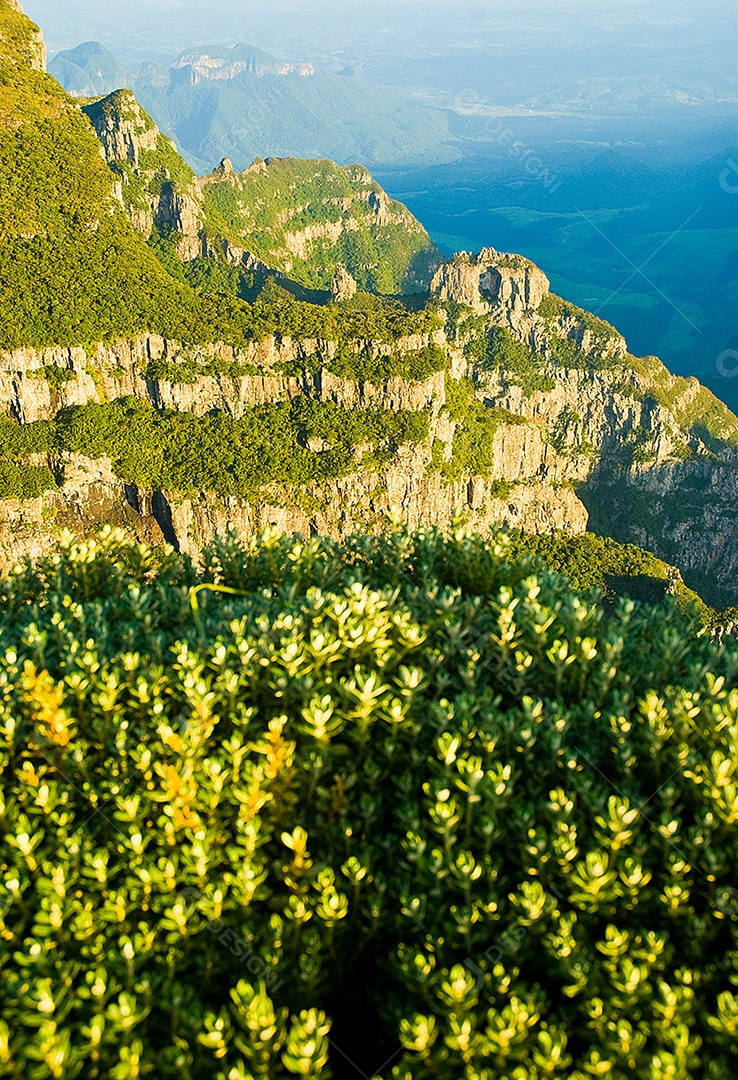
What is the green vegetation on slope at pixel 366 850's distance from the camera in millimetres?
4633

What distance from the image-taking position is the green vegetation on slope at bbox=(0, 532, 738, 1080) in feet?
15.2

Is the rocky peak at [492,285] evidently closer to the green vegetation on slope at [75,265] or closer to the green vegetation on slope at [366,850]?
the green vegetation on slope at [75,265]

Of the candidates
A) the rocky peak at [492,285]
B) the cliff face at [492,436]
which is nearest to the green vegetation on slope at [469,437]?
the cliff face at [492,436]

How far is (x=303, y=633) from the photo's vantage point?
7219mm

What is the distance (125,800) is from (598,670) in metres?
4.37

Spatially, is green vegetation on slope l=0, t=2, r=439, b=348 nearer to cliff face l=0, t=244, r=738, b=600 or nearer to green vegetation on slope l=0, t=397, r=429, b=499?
cliff face l=0, t=244, r=738, b=600

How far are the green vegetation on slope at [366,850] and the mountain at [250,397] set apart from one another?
156ft

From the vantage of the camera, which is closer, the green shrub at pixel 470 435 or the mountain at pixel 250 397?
the mountain at pixel 250 397

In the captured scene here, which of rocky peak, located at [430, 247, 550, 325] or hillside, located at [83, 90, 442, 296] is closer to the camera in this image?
hillside, located at [83, 90, 442, 296]

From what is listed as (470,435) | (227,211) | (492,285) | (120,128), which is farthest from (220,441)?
(227,211)

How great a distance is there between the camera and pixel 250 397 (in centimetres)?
8781

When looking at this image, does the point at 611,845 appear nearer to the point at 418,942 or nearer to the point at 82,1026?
the point at 418,942

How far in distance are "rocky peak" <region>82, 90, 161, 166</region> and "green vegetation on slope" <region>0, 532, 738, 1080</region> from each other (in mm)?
142339

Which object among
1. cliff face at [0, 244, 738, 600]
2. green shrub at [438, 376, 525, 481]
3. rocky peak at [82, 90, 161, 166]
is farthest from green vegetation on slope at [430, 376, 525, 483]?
rocky peak at [82, 90, 161, 166]
